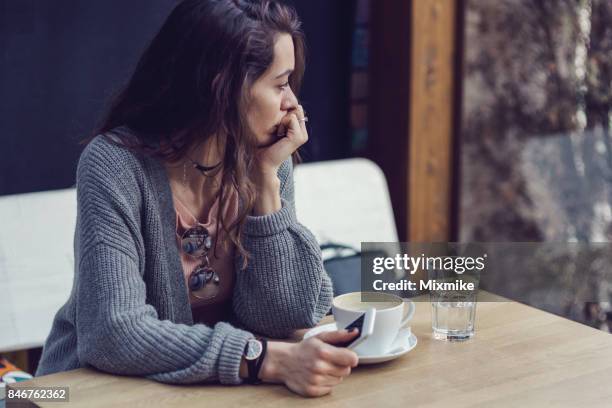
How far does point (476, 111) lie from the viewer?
130 inches

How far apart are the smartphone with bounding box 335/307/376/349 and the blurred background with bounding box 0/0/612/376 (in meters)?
1.86

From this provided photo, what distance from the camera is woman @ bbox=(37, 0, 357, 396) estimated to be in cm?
159

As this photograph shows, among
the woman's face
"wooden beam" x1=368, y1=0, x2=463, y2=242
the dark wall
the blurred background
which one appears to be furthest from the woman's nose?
"wooden beam" x1=368, y1=0, x2=463, y2=242

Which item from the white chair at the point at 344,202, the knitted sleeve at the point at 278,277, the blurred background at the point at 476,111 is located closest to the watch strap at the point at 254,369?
the knitted sleeve at the point at 278,277

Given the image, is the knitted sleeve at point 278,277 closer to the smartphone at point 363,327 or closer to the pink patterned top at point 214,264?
the pink patterned top at point 214,264

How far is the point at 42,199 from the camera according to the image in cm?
230

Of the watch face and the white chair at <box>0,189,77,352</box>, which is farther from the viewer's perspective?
the white chair at <box>0,189,77,352</box>

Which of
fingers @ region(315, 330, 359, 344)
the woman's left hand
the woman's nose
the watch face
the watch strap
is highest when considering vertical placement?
the woman's nose

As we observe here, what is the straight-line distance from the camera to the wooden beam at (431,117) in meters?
3.22

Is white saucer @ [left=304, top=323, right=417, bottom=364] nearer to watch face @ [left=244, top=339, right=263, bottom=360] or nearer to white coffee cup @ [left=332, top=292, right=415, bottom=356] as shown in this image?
white coffee cup @ [left=332, top=292, right=415, bottom=356]

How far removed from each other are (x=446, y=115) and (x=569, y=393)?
6.79ft

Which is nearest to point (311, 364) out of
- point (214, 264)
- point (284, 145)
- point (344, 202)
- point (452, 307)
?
point (452, 307)

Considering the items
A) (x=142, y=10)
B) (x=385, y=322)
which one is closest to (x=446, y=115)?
(x=142, y=10)

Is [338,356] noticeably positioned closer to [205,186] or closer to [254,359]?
[254,359]
